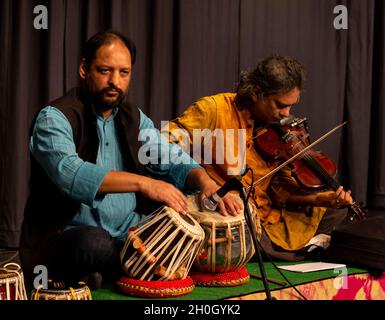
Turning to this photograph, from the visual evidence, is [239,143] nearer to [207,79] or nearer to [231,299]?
[231,299]

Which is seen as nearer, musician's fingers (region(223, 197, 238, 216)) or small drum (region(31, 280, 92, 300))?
small drum (region(31, 280, 92, 300))

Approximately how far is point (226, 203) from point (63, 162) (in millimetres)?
697

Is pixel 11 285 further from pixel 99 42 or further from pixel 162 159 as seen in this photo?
pixel 99 42

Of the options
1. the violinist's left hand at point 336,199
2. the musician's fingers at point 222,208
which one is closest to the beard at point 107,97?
the musician's fingers at point 222,208

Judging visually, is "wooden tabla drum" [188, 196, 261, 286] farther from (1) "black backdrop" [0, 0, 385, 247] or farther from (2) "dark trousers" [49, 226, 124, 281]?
(1) "black backdrop" [0, 0, 385, 247]

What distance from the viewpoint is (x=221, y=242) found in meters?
2.59

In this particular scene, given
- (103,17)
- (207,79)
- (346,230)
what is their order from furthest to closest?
1. (207,79)
2. (103,17)
3. (346,230)

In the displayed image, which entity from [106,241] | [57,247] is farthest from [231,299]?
[57,247]

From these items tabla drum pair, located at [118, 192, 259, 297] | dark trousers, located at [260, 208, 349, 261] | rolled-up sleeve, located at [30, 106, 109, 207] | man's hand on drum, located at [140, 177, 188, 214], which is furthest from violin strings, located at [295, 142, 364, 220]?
rolled-up sleeve, located at [30, 106, 109, 207]

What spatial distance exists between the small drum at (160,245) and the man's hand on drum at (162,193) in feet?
0.10

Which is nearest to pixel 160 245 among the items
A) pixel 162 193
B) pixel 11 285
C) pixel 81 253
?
pixel 162 193

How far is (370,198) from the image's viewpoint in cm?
531

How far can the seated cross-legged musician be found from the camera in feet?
7.59
